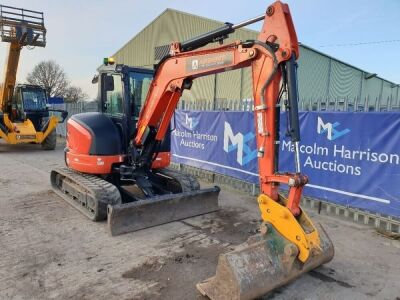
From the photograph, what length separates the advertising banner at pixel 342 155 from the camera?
17.1 ft

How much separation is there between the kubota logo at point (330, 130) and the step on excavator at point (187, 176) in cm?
223

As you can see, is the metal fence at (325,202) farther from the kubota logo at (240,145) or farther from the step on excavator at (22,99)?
the step on excavator at (22,99)

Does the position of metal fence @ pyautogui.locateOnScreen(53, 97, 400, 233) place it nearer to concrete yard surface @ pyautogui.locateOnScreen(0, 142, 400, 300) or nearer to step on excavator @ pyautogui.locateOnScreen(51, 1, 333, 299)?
concrete yard surface @ pyautogui.locateOnScreen(0, 142, 400, 300)

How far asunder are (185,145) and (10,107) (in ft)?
27.6

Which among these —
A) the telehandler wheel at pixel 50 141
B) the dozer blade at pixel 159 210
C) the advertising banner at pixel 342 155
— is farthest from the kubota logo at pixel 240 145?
the telehandler wheel at pixel 50 141

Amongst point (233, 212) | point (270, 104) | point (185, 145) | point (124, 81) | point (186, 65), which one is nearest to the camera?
point (270, 104)

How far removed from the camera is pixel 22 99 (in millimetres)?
13148

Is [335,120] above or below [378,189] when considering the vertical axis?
above

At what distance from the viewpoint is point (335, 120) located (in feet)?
19.1

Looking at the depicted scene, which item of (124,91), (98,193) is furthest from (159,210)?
(124,91)

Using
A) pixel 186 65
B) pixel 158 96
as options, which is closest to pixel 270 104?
pixel 186 65

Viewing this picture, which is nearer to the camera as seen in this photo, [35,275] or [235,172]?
[35,275]

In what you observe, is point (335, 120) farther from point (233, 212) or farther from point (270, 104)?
point (270, 104)

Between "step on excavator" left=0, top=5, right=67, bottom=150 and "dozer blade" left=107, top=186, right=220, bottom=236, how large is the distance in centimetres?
942
